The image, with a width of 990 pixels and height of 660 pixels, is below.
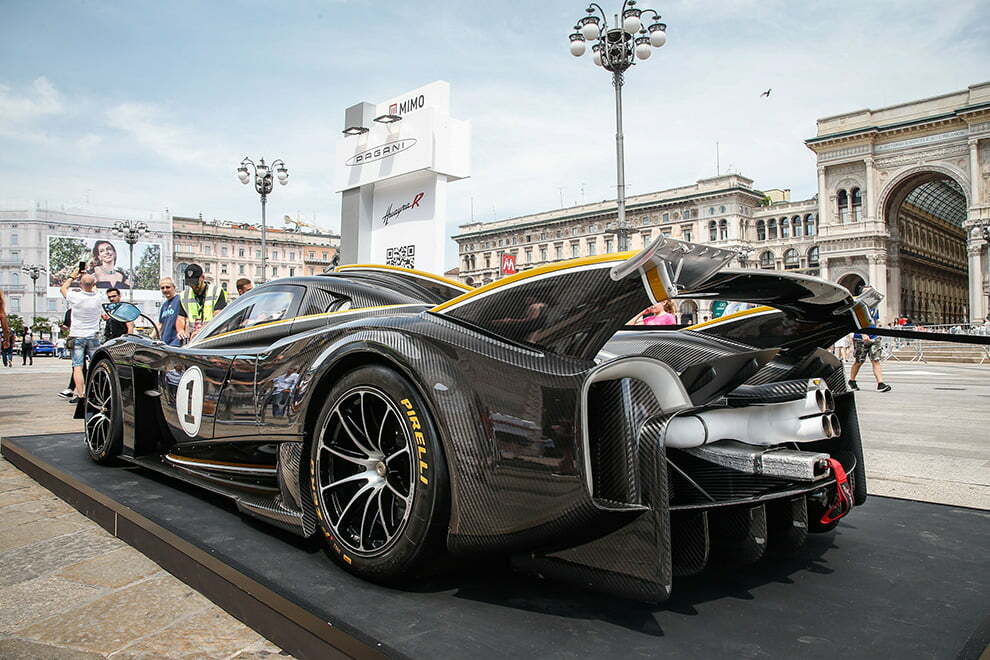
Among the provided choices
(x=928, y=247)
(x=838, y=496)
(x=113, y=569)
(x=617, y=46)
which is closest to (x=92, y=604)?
(x=113, y=569)

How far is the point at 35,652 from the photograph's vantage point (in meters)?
1.83

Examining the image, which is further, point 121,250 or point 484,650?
point 121,250

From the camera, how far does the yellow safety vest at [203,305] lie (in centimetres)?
730

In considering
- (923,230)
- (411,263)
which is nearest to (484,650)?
(411,263)

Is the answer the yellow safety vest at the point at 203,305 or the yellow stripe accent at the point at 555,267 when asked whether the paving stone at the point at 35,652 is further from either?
the yellow safety vest at the point at 203,305

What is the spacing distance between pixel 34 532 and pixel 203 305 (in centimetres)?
470

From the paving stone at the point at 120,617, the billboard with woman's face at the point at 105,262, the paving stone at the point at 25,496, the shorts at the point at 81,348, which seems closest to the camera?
the paving stone at the point at 120,617

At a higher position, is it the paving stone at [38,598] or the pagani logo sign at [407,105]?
the pagani logo sign at [407,105]

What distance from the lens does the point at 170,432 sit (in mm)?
3297

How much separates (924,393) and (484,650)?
1171 cm

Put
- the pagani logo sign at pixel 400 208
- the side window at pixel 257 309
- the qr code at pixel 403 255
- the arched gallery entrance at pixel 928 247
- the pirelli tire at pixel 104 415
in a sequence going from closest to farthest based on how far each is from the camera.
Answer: the side window at pixel 257 309
the pirelli tire at pixel 104 415
the pagani logo sign at pixel 400 208
the qr code at pixel 403 255
the arched gallery entrance at pixel 928 247

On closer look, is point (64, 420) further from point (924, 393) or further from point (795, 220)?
point (795, 220)

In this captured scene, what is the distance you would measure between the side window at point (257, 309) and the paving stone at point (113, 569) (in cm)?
110

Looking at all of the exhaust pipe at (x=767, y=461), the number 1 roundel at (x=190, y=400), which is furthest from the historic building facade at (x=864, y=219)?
the exhaust pipe at (x=767, y=461)
